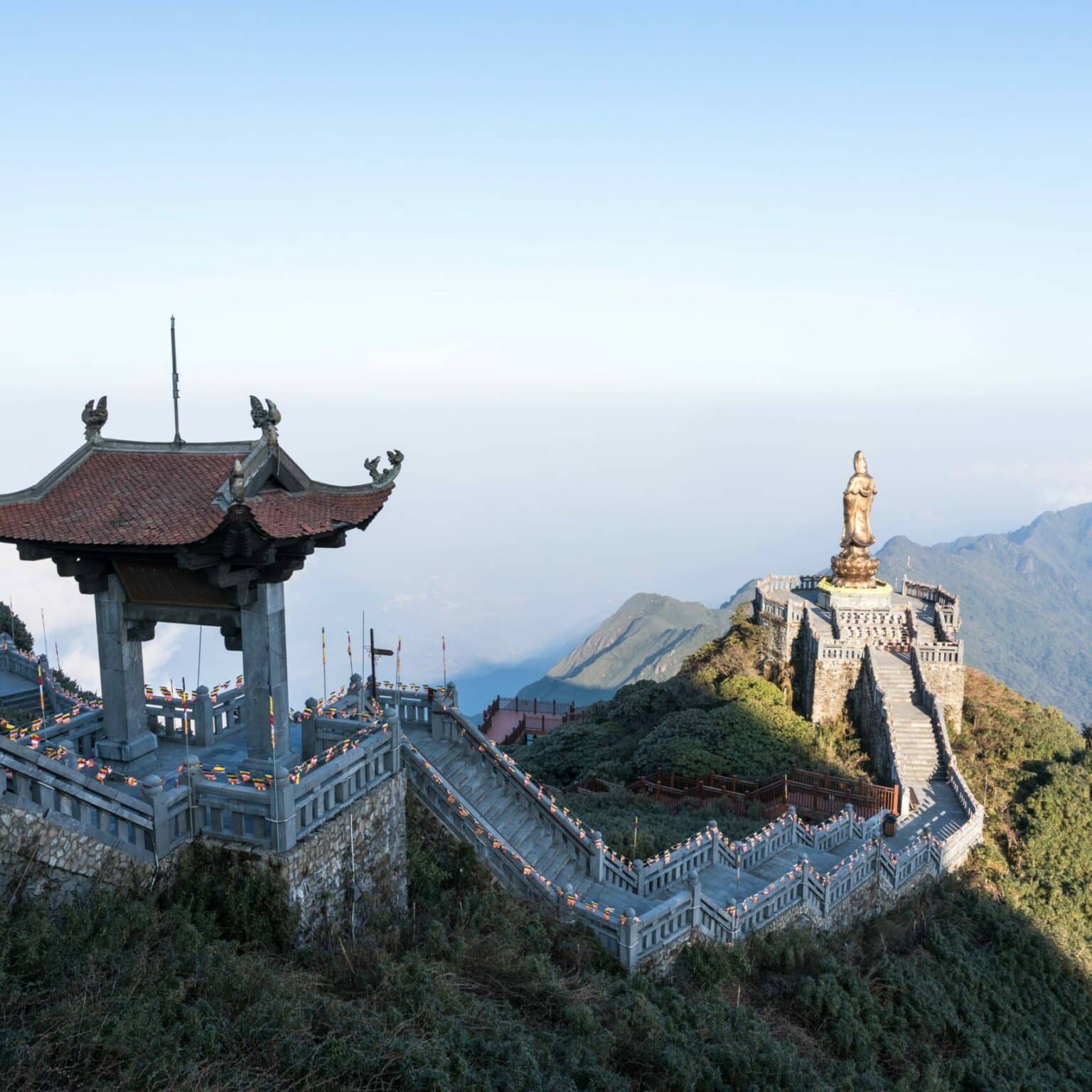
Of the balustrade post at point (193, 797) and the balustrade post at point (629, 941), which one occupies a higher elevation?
the balustrade post at point (193, 797)

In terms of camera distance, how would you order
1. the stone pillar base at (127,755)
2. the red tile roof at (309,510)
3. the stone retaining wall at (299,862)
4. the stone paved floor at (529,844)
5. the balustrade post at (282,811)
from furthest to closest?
the stone paved floor at (529,844)
the stone pillar base at (127,755)
the red tile roof at (309,510)
the balustrade post at (282,811)
the stone retaining wall at (299,862)

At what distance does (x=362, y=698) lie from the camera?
628 inches

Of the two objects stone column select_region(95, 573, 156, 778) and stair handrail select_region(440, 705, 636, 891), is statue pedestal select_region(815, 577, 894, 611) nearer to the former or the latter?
stair handrail select_region(440, 705, 636, 891)

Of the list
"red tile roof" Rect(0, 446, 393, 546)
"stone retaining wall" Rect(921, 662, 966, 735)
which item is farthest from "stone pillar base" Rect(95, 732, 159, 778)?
"stone retaining wall" Rect(921, 662, 966, 735)

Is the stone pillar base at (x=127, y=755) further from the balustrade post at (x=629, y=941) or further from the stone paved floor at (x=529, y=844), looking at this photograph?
the balustrade post at (x=629, y=941)

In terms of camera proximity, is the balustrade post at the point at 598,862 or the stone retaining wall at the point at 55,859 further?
the balustrade post at the point at 598,862

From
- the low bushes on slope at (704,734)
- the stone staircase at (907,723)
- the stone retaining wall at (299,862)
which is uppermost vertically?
the stone retaining wall at (299,862)

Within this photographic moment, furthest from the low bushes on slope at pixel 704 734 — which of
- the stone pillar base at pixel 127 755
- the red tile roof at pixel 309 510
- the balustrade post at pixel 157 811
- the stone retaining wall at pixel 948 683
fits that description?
the balustrade post at pixel 157 811

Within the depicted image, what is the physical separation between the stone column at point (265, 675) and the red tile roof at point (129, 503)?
→ 4.46ft

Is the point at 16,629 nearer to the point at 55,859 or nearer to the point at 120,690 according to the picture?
the point at 120,690

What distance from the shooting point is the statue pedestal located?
117ft

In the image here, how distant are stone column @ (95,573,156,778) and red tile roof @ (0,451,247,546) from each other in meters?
1.13

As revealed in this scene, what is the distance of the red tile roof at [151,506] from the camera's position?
11.7 m

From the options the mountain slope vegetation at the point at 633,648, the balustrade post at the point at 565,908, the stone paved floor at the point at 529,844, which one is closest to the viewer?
the balustrade post at the point at 565,908
